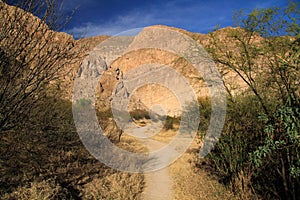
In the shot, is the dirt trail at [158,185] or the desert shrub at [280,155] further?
the dirt trail at [158,185]

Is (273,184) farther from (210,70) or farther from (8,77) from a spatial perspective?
(8,77)

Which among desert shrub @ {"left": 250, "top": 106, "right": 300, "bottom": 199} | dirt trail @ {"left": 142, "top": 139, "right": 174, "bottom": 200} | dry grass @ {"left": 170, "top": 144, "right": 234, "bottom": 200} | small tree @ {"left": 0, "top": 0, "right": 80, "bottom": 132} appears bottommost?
dirt trail @ {"left": 142, "top": 139, "right": 174, "bottom": 200}

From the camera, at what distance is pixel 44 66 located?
507cm

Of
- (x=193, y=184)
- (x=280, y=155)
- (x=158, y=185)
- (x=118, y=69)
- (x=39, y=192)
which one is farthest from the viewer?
(x=118, y=69)

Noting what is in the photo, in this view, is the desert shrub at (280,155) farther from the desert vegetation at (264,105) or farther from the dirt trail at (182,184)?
the dirt trail at (182,184)

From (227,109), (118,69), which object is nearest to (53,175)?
(227,109)

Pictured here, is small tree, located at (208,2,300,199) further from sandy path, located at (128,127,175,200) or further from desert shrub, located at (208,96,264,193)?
sandy path, located at (128,127,175,200)

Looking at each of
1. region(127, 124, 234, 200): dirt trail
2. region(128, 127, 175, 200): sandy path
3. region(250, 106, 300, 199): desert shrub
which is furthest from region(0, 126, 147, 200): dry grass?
region(250, 106, 300, 199): desert shrub

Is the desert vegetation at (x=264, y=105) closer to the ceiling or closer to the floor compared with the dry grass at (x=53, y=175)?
closer to the ceiling

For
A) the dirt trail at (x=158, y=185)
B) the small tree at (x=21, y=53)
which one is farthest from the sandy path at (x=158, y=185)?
the small tree at (x=21, y=53)

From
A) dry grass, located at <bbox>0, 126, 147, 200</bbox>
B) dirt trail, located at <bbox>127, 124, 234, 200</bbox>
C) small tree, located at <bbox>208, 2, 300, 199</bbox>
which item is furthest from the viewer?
dirt trail, located at <bbox>127, 124, 234, 200</bbox>

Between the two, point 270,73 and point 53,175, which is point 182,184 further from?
point 270,73

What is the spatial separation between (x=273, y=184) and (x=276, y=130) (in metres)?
1.82

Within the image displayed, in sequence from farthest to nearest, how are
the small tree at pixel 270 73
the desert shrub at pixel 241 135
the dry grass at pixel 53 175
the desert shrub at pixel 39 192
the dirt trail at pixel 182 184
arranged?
the dirt trail at pixel 182 184 → the dry grass at pixel 53 175 → the desert shrub at pixel 241 135 → the desert shrub at pixel 39 192 → the small tree at pixel 270 73
